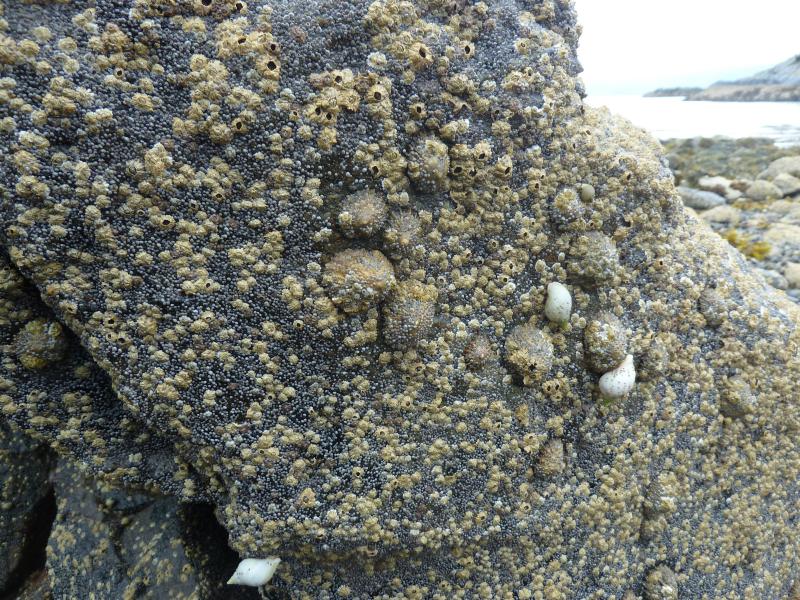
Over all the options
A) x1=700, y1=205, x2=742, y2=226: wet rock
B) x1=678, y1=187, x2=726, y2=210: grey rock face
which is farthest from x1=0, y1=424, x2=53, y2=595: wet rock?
x1=678, y1=187, x2=726, y2=210: grey rock face

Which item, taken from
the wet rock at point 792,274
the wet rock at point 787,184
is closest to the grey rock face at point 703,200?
the wet rock at point 787,184

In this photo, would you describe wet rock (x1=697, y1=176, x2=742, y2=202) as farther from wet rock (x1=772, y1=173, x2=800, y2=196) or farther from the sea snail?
the sea snail

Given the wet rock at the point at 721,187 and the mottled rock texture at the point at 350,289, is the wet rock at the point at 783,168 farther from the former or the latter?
the mottled rock texture at the point at 350,289

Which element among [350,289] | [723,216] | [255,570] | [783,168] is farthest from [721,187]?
[255,570]

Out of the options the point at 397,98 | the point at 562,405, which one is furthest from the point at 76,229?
the point at 562,405

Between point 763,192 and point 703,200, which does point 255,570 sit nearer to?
point 703,200

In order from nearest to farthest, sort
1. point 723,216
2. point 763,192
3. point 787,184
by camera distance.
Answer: point 723,216 → point 763,192 → point 787,184

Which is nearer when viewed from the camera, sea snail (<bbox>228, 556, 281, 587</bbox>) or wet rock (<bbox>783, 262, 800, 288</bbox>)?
sea snail (<bbox>228, 556, 281, 587</bbox>)

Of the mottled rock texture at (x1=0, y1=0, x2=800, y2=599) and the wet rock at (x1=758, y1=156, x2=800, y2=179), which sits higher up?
the mottled rock texture at (x1=0, y1=0, x2=800, y2=599)
